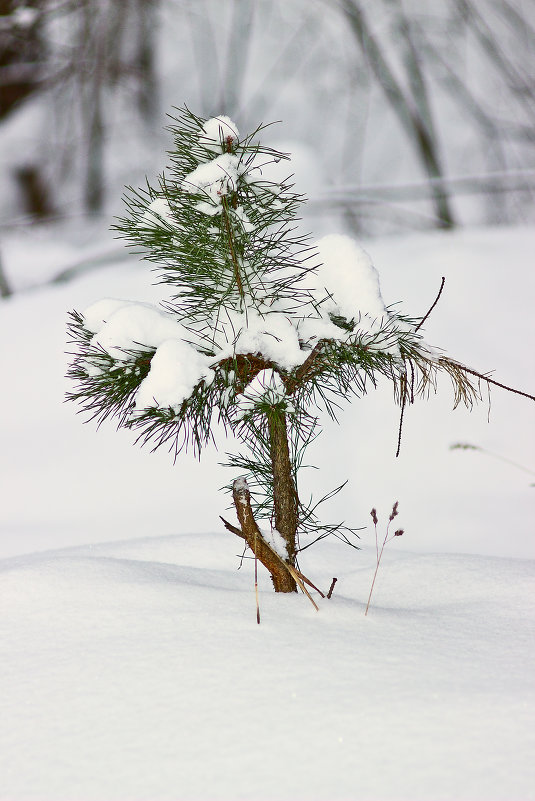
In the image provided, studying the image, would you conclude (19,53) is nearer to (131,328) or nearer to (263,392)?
(131,328)

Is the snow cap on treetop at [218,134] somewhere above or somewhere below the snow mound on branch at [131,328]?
above

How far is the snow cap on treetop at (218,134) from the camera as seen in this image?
4.03ft

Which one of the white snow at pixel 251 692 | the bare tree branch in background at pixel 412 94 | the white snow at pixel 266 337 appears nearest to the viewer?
the white snow at pixel 251 692

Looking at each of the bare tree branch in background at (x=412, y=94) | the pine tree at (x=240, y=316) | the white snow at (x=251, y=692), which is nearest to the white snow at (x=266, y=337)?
the pine tree at (x=240, y=316)

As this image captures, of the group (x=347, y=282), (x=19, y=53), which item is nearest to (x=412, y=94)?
(x=19, y=53)

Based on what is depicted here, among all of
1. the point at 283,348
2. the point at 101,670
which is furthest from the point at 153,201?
the point at 101,670

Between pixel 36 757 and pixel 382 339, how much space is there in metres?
0.78

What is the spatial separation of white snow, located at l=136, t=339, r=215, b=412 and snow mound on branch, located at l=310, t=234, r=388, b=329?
10.5 inches

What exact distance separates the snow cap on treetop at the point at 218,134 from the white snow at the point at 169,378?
352mm

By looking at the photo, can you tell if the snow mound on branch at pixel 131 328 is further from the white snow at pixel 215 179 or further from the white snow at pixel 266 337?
the white snow at pixel 215 179

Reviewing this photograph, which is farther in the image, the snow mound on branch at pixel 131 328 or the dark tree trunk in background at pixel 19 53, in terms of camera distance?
the dark tree trunk in background at pixel 19 53

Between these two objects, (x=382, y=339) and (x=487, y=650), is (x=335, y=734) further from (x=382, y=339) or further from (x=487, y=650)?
(x=382, y=339)

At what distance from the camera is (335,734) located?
0.86 metres

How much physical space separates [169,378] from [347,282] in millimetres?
355
